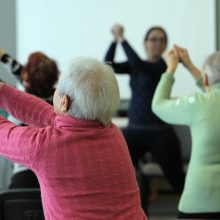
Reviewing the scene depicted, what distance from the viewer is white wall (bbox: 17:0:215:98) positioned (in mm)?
3861

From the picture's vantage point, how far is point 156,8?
3881 millimetres

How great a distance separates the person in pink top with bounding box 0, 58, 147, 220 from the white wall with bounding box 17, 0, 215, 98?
269 cm

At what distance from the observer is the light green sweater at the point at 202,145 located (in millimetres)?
1795

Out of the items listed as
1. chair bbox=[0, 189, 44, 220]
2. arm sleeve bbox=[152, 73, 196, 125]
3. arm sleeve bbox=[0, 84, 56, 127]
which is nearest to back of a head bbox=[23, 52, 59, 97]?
arm sleeve bbox=[152, 73, 196, 125]

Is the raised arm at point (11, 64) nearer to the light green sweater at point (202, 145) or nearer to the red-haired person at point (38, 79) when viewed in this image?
the red-haired person at point (38, 79)

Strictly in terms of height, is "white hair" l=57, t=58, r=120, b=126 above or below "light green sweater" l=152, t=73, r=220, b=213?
above

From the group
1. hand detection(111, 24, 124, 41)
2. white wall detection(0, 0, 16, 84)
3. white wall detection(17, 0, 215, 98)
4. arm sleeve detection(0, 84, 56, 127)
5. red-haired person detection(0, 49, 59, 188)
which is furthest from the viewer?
white wall detection(0, 0, 16, 84)

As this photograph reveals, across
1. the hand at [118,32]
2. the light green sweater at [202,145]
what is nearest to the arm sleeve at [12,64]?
the hand at [118,32]

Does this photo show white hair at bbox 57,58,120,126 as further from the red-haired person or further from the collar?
the red-haired person

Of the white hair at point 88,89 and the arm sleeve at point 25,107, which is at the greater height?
the white hair at point 88,89

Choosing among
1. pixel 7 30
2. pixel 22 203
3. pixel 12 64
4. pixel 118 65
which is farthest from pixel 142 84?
pixel 22 203

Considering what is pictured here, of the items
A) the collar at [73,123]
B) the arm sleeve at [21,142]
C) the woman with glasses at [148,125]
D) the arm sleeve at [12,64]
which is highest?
the arm sleeve at [12,64]

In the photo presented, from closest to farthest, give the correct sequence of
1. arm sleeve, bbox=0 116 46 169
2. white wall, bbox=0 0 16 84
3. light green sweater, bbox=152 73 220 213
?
arm sleeve, bbox=0 116 46 169
light green sweater, bbox=152 73 220 213
white wall, bbox=0 0 16 84

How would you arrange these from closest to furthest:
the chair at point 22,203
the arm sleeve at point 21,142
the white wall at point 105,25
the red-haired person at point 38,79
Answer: the arm sleeve at point 21,142 → the chair at point 22,203 → the red-haired person at point 38,79 → the white wall at point 105,25
